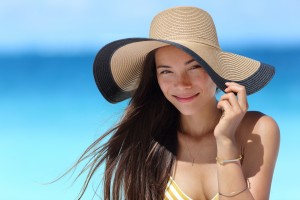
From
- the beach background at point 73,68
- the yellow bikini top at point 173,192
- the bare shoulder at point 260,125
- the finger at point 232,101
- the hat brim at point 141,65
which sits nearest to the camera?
the finger at point 232,101

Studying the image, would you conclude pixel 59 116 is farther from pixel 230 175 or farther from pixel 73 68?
pixel 230 175

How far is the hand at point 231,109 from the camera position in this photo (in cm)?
296

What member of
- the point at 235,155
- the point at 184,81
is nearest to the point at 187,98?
the point at 184,81

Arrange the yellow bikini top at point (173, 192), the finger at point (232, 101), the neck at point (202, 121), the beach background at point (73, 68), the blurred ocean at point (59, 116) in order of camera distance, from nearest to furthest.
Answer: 1. the finger at point (232, 101)
2. the yellow bikini top at point (173, 192)
3. the neck at point (202, 121)
4. the blurred ocean at point (59, 116)
5. the beach background at point (73, 68)

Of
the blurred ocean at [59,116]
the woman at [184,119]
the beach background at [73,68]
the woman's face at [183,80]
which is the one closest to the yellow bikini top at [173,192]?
the woman at [184,119]

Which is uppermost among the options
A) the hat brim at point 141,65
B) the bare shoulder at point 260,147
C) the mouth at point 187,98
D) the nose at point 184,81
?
the hat brim at point 141,65

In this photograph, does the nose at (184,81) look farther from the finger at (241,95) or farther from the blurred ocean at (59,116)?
the blurred ocean at (59,116)

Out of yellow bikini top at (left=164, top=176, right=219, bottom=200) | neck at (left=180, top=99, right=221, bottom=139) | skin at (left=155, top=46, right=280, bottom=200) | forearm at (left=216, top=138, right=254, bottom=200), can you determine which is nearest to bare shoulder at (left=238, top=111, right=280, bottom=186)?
skin at (left=155, top=46, right=280, bottom=200)

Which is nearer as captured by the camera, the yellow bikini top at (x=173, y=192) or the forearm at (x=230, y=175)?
the forearm at (x=230, y=175)

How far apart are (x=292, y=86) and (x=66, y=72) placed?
369 cm

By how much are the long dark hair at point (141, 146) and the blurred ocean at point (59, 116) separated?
2.61m

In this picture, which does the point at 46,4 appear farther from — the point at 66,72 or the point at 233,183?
the point at 233,183

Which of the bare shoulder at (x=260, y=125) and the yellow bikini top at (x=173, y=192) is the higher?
the bare shoulder at (x=260, y=125)

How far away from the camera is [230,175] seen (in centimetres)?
300
